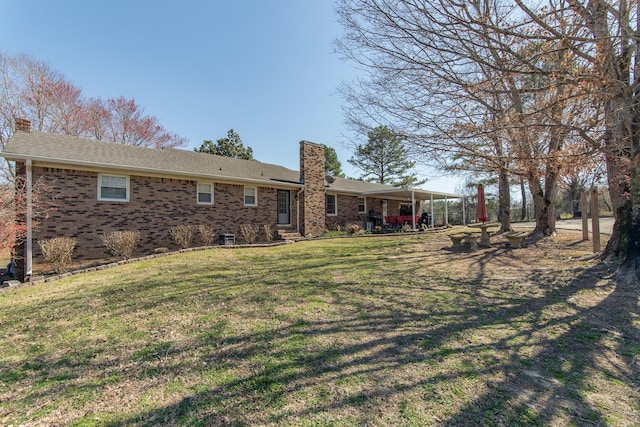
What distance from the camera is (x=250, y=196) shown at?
13.9 m

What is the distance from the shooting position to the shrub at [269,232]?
13516 millimetres

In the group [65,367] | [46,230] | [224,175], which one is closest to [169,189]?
[224,175]

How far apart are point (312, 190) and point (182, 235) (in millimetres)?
6940

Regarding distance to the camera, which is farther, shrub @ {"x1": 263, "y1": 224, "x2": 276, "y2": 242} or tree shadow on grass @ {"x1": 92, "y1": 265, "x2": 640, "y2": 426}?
shrub @ {"x1": 263, "y1": 224, "x2": 276, "y2": 242}

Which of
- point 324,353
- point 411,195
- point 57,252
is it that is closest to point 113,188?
point 57,252

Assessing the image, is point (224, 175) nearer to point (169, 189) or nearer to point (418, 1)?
point (169, 189)

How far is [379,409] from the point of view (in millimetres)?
2205

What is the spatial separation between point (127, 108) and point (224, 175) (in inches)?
691

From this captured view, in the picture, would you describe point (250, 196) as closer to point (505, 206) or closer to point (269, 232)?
point (269, 232)

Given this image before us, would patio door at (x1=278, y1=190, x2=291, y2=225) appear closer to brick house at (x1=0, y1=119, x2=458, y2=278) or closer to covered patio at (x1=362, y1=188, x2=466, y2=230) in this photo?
brick house at (x1=0, y1=119, x2=458, y2=278)

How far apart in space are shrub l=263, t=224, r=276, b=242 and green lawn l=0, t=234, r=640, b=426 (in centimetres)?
761

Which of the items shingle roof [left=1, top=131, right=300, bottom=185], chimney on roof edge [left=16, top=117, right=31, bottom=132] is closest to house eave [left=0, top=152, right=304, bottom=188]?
shingle roof [left=1, top=131, right=300, bottom=185]

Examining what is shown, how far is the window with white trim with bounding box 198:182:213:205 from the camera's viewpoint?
1232 cm

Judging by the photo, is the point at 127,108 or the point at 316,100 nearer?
the point at 316,100
